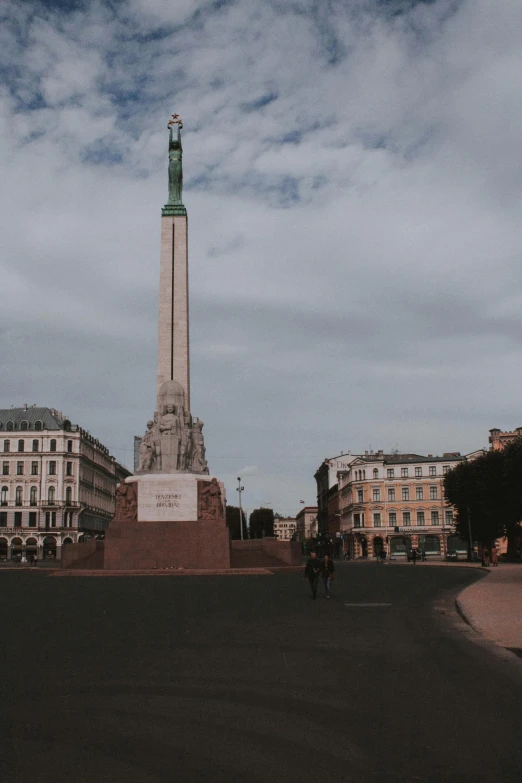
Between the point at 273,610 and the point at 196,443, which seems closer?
the point at 273,610

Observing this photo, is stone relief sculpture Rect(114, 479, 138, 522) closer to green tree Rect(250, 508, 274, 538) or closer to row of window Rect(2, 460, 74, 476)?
row of window Rect(2, 460, 74, 476)

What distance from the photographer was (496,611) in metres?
16.4

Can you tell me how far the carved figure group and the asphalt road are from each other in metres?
22.3

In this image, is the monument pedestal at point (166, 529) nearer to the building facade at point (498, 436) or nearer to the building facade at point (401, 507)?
the building facade at point (401, 507)

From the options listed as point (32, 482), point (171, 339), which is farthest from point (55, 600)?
point (32, 482)

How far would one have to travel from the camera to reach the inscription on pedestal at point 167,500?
35.4m

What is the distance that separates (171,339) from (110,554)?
1369 centimetres

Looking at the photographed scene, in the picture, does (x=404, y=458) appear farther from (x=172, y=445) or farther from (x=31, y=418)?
(x=172, y=445)

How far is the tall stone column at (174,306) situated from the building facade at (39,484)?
1851 inches

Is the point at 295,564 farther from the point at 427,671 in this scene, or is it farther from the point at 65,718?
the point at 65,718

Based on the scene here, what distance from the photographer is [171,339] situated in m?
42.9

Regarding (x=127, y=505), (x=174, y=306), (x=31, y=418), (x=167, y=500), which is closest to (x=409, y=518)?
(x=31, y=418)

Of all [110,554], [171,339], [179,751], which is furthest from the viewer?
[171,339]

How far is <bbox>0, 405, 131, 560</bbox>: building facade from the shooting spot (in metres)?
85.5
